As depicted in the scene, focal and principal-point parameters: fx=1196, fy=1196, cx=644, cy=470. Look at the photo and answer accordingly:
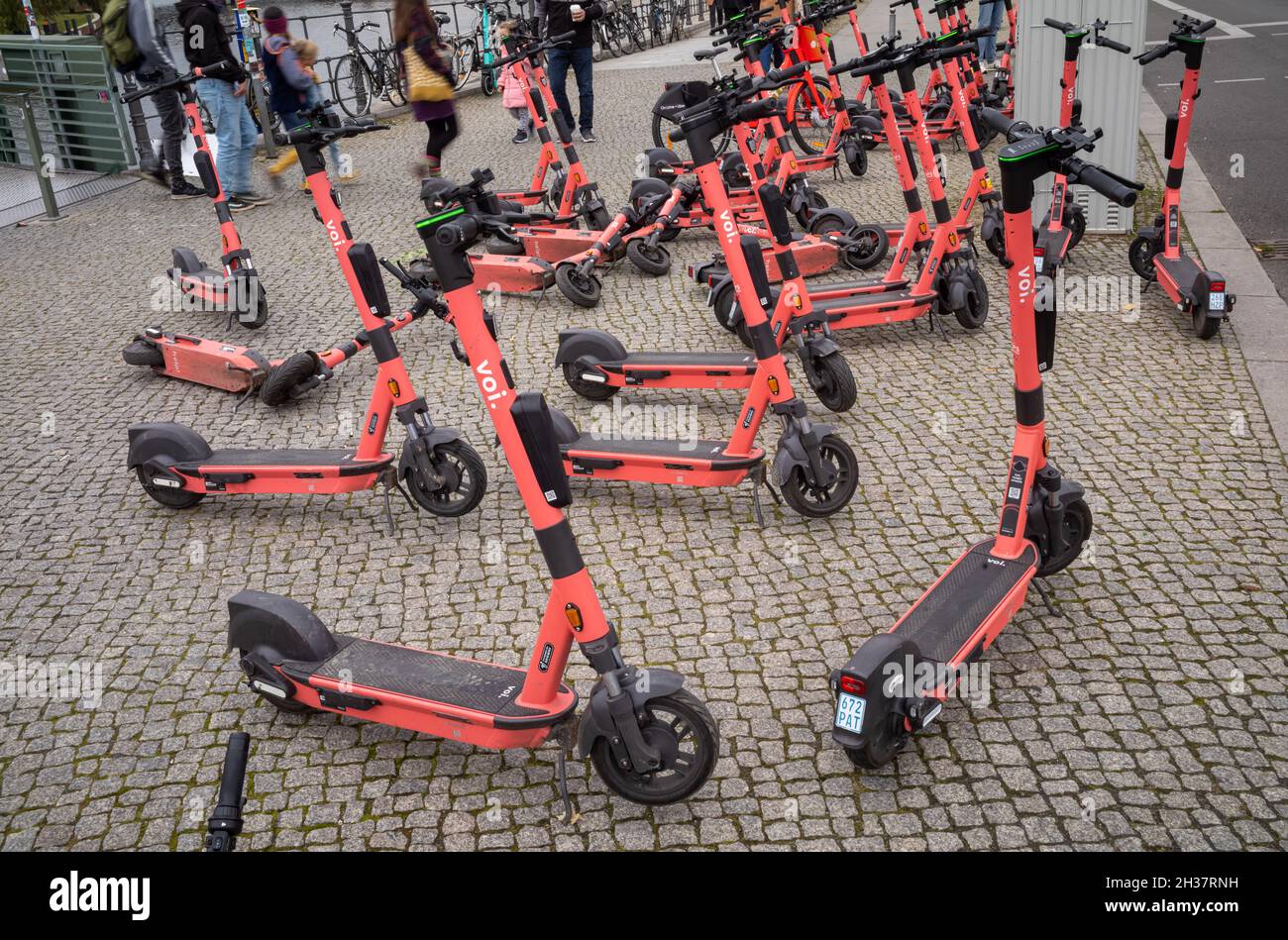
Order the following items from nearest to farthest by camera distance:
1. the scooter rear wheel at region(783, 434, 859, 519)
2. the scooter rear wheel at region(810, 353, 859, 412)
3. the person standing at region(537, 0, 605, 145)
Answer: the scooter rear wheel at region(783, 434, 859, 519) < the scooter rear wheel at region(810, 353, 859, 412) < the person standing at region(537, 0, 605, 145)

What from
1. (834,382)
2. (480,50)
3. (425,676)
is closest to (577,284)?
(834,382)

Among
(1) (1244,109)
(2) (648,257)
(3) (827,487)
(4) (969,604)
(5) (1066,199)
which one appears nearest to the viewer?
(4) (969,604)

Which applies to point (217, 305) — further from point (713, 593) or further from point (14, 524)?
point (713, 593)

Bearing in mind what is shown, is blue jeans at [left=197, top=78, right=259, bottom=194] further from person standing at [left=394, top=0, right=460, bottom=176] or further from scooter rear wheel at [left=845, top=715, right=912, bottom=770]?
scooter rear wheel at [left=845, top=715, right=912, bottom=770]

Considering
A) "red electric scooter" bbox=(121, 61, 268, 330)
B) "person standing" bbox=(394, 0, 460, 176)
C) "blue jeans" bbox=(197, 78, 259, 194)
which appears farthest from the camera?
"blue jeans" bbox=(197, 78, 259, 194)

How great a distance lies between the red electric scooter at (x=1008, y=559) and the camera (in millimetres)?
3691

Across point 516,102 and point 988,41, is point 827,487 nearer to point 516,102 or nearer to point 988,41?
point 516,102

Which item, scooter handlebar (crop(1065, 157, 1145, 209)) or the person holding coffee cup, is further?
the person holding coffee cup

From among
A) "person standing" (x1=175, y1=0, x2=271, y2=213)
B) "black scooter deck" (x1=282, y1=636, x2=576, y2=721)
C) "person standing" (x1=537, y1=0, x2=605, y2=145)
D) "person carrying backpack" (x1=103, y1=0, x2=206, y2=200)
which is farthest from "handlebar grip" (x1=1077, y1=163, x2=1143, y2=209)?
"person standing" (x1=537, y1=0, x2=605, y2=145)

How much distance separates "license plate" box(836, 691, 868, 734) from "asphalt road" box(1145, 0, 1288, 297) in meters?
5.77

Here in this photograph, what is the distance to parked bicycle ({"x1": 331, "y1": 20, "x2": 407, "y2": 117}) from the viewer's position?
16.0 meters

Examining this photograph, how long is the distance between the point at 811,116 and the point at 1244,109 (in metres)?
5.10

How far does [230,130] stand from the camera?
1043cm
